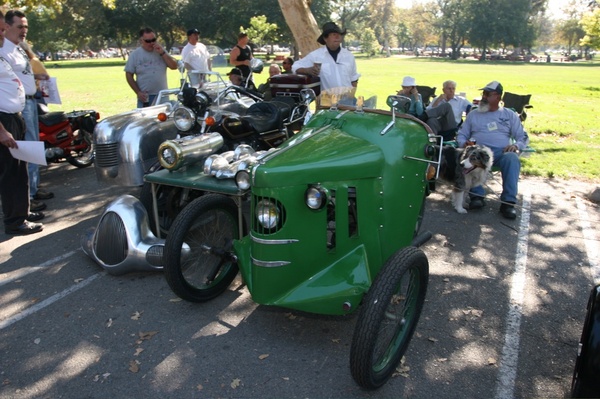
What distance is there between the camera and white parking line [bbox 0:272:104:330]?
11.7 ft

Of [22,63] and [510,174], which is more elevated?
[22,63]

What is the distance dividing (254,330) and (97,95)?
16.1 metres

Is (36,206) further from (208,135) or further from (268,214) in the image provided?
(268,214)

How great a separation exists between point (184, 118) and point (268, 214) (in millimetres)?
2657

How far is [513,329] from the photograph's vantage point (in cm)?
349

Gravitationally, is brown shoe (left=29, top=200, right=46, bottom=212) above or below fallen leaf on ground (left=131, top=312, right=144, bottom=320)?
above

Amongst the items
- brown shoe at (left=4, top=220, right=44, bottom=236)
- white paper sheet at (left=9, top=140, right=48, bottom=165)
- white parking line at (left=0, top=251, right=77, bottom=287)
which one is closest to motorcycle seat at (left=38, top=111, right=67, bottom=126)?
brown shoe at (left=4, top=220, right=44, bottom=236)

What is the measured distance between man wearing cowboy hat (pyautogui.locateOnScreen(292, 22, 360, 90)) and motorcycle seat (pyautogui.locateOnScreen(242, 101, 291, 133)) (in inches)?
30.1

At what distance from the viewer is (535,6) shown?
6862 cm

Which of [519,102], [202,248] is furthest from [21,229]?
[519,102]

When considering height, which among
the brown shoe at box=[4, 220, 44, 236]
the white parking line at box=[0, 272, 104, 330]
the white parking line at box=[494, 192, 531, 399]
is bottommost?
the white parking line at box=[494, 192, 531, 399]

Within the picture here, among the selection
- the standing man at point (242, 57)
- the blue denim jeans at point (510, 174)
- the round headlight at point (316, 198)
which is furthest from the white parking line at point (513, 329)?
the standing man at point (242, 57)

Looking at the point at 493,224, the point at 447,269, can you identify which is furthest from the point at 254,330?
the point at 493,224

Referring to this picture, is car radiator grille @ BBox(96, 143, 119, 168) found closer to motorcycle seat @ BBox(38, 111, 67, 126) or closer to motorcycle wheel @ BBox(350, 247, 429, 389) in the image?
motorcycle seat @ BBox(38, 111, 67, 126)
